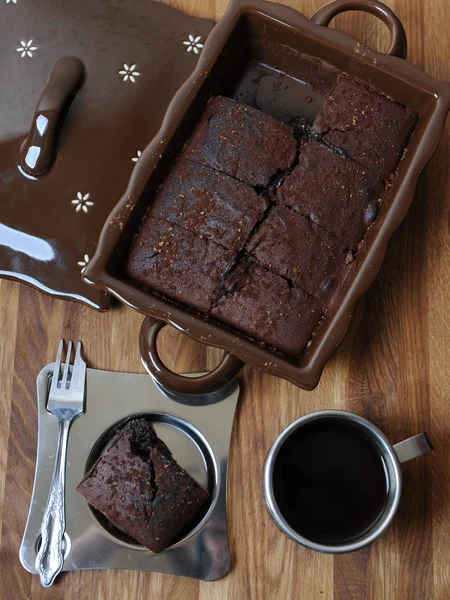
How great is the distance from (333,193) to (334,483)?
2.24 feet

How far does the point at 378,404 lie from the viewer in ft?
5.52

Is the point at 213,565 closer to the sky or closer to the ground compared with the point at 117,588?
closer to the sky

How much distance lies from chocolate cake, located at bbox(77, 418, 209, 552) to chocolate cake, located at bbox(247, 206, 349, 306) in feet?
1.76

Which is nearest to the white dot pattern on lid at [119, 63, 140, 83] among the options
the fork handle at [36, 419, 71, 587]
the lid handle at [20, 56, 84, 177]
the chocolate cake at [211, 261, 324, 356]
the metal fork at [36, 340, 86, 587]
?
the lid handle at [20, 56, 84, 177]

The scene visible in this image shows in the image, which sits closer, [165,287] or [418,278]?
[165,287]

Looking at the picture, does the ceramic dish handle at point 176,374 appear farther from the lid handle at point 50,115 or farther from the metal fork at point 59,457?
the lid handle at point 50,115

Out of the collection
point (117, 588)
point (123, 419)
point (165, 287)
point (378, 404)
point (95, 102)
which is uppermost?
point (95, 102)

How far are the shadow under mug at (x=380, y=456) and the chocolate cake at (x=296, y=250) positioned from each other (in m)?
0.29

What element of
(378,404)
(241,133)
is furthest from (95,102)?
(378,404)

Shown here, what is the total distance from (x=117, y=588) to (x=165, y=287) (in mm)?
802

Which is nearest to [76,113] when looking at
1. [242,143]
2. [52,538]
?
[242,143]

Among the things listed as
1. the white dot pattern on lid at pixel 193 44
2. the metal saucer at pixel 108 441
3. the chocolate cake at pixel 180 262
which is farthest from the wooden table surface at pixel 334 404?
the white dot pattern on lid at pixel 193 44

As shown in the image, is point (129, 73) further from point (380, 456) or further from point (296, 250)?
point (380, 456)

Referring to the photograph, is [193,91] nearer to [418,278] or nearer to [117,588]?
[418,278]
